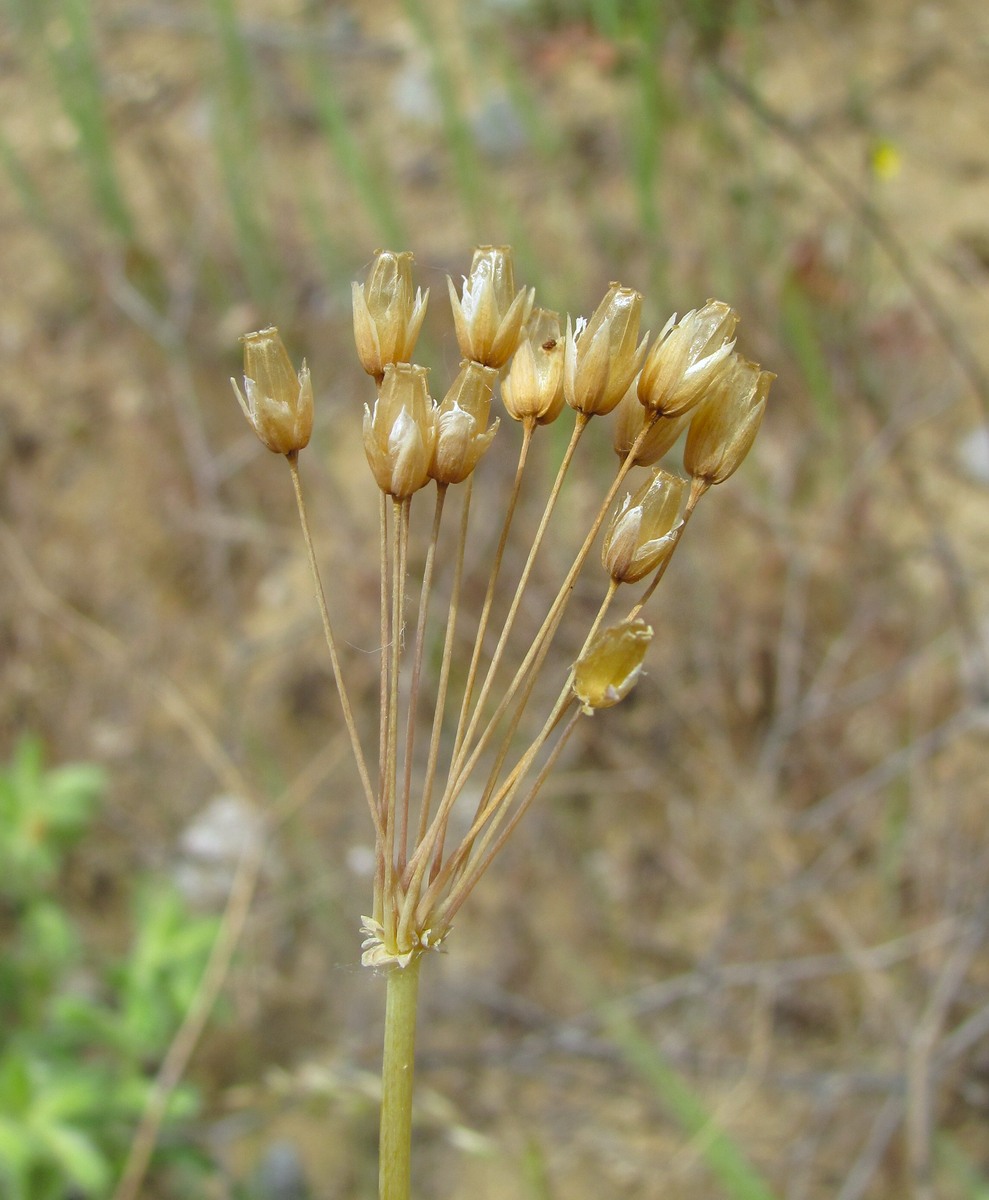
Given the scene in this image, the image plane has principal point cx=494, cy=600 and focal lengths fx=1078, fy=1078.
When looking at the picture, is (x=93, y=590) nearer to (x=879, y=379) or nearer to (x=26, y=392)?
(x=26, y=392)

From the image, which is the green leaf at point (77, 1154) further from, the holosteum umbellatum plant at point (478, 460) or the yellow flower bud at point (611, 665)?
the yellow flower bud at point (611, 665)

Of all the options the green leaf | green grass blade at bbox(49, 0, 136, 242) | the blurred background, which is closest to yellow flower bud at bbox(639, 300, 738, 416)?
the blurred background

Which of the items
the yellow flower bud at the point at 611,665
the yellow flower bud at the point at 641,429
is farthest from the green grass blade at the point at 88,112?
the yellow flower bud at the point at 611,665

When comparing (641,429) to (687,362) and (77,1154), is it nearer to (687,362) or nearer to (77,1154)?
(687,362)

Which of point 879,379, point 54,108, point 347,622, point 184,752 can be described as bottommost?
point 184,752

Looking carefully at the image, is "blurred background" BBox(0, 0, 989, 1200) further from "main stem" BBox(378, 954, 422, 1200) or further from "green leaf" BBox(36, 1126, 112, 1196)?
"main stem" BBox(378, 954, 422, 1200)

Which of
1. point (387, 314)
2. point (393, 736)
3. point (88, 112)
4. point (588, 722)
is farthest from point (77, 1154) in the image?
point (88, 112)

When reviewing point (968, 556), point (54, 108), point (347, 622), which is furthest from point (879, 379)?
point (54, 108)
